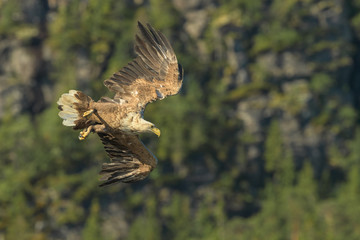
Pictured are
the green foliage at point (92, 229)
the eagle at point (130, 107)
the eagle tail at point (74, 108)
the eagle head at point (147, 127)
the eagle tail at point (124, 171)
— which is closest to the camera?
the eagle head at point (147, 127)

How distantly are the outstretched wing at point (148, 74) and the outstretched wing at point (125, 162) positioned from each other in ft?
3.70

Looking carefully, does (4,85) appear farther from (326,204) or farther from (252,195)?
(326,204)

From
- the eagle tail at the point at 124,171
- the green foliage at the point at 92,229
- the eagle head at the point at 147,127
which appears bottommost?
the green foliage at the point at 92,229

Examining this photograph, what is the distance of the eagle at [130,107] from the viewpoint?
18.8 metres

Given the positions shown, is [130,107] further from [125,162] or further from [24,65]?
[24,65]

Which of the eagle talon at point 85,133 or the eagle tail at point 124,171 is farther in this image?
the eagle tail at point 124,171

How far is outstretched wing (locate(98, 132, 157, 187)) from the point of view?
19.6 m

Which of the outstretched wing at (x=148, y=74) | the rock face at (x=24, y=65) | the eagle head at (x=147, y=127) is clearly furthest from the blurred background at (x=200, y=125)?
the eagle head at (x=147, y=127)

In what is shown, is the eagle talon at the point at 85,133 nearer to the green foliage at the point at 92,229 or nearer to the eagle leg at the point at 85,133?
the eagle leg at the point at 85,133

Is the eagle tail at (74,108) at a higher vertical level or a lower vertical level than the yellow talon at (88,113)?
higher

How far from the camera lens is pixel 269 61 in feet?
263

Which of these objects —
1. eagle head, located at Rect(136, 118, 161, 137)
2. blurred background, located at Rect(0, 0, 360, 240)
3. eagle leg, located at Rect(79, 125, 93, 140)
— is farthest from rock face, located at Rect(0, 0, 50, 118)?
eagle head, located at Rect(136, 118, 161, 137)

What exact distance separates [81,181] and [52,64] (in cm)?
1327

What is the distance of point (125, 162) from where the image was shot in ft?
65.3
